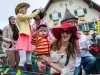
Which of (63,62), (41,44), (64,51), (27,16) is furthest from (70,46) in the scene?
(27,16)

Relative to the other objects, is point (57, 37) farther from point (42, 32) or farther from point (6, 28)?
point (6, 28)

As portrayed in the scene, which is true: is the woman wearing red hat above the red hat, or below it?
below

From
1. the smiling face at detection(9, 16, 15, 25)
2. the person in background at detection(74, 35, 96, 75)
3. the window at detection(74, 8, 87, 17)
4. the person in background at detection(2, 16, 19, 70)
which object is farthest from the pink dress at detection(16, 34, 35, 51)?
the window at detection(74, 8, 87, 17)

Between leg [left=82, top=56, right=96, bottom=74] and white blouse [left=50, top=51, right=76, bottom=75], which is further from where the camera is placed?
leg [left=82, top=56, right=96, bottom=74]

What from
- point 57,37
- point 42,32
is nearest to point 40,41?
point 42,32

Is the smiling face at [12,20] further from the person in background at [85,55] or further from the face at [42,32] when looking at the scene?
the person in background at [85,55]

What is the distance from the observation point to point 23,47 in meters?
4.68

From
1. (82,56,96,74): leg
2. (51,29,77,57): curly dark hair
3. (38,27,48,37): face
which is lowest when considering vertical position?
(82,56,96,74): leg

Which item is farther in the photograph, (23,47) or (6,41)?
(6,41)

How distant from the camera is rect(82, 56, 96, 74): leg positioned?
414cm

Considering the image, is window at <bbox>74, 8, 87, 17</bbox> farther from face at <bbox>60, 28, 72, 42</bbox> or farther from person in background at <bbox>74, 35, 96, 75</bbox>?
face at <bbox>60, 28, 72, 42</bbox>

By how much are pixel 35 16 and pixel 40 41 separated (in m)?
0.93

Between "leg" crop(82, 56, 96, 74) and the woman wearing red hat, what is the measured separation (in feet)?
4.44

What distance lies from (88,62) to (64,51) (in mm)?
1457
